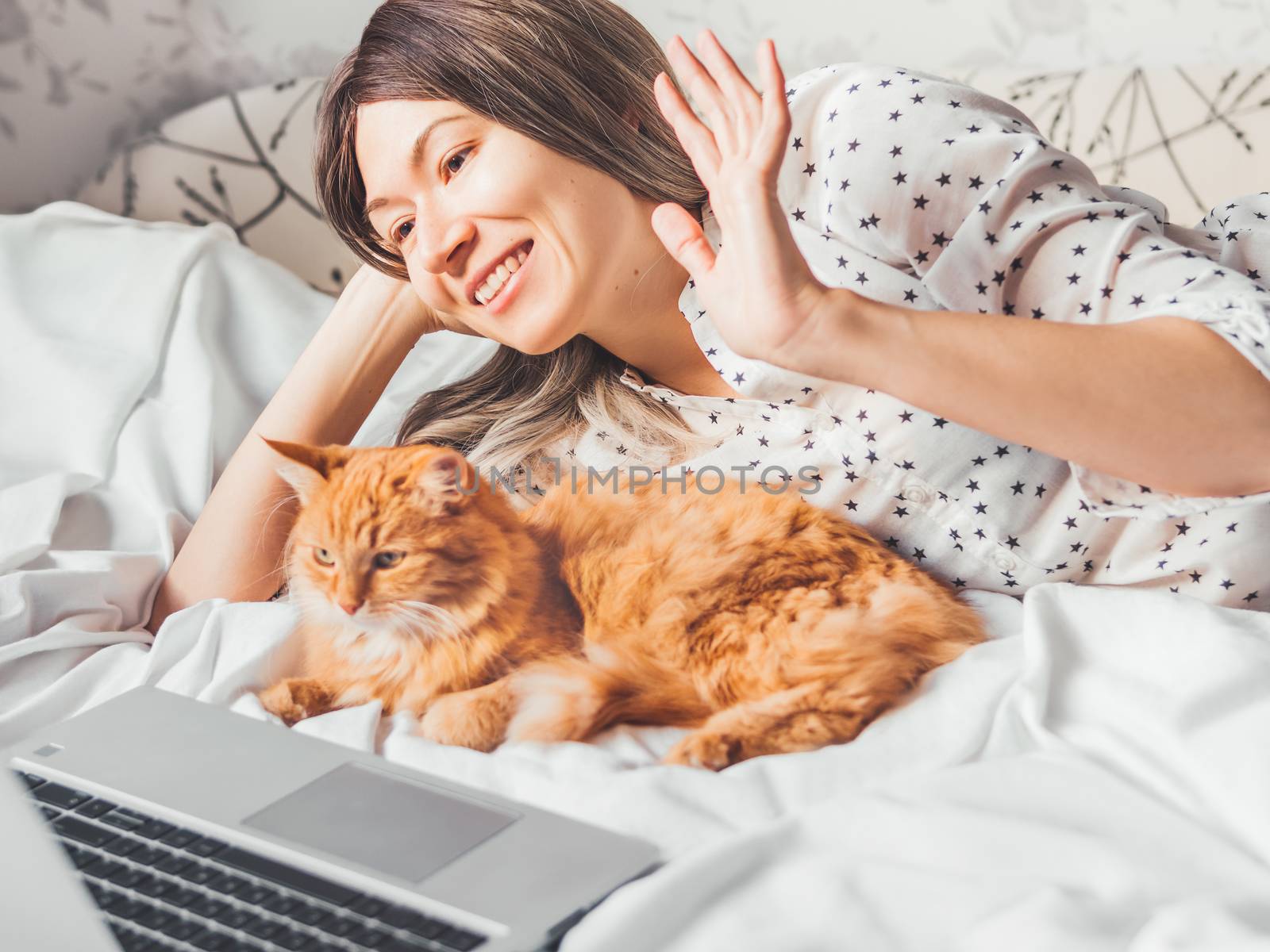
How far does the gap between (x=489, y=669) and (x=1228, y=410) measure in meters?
0.45

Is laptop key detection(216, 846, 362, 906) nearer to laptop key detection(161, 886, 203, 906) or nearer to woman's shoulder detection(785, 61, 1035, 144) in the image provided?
laptop key detection(161, 886, 203, 906)

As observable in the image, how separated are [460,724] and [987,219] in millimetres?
447

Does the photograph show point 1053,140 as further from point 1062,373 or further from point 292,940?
point 292,940

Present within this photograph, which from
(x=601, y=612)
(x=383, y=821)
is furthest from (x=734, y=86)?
(x=383, y=821)

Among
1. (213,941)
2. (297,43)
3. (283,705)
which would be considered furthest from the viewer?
(297,43)

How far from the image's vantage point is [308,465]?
0.84 metres

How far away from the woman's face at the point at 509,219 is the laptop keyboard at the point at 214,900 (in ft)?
1.29

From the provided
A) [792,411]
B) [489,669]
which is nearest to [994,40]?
[792,411]

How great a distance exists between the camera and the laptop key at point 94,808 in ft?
2.09

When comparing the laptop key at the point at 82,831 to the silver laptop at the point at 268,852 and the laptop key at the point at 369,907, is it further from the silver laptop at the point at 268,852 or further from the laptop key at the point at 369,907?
the laptop key at the point at 369,907

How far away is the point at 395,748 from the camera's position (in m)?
0.70

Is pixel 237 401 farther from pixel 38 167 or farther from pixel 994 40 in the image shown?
pixel 994 40

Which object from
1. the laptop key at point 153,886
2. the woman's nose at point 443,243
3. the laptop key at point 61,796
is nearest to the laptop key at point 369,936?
the laptop key at point 153,886

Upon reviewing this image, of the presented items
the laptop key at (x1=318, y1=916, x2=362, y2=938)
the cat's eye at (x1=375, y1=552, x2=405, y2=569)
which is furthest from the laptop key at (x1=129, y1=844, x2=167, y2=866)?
the cat's eye at (x1=375, y1=552, x2=405, y2=569)
